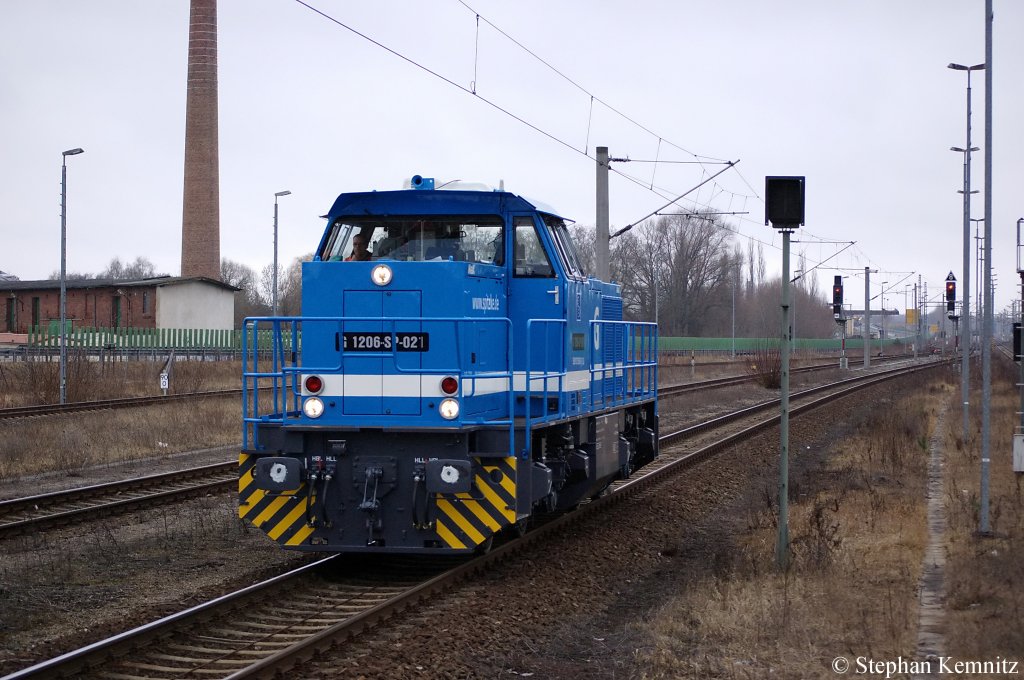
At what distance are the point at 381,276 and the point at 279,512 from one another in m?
2.16

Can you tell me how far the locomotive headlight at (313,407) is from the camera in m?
→ 8.82

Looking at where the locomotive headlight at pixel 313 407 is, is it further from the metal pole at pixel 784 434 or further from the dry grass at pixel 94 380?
the dry grass at pixel 94 380

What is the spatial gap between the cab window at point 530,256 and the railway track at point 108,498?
571cm

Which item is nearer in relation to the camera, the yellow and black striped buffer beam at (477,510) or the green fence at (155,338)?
the yellow and black striped buffer beam at (477,510)

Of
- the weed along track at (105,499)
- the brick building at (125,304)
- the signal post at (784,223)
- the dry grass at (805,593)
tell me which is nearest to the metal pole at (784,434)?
the signal post at (784,223)

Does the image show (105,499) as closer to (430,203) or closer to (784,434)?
(430,203)

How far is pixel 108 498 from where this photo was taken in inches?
517

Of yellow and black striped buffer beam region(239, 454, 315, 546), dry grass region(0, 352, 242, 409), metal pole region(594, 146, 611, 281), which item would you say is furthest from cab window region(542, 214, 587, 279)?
dry grass region(0, 352, 242, 409)

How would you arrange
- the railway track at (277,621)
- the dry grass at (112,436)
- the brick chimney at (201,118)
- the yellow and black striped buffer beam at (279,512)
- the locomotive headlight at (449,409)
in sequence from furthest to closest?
the brick chimney at (201,118) → the dry grass at (112,436) → the yellow and black striped buffer beam at (279,512) → the locomotive headlight at (449,409) → the railway track at (277,621)

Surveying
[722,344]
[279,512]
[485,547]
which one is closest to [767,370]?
[485,547]

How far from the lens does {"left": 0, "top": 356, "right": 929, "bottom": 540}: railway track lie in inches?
446

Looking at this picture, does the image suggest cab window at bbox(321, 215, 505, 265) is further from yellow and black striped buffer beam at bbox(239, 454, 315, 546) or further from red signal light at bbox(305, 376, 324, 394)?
yellow and black striped buffer beam at bbox(239, 454, 315, 546)

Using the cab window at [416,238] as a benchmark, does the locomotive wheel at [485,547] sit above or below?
below

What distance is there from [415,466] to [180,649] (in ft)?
7.89
